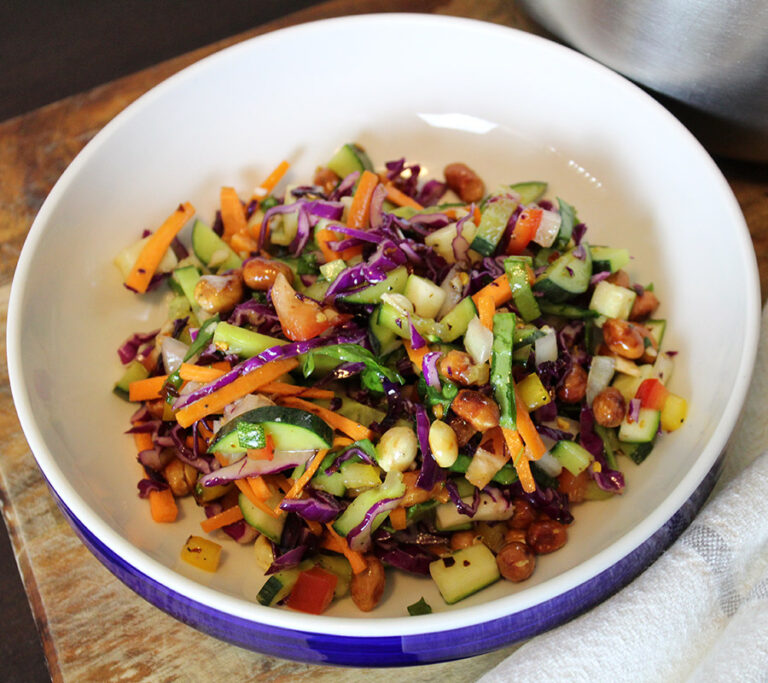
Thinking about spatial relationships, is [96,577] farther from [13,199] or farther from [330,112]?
[330,112]

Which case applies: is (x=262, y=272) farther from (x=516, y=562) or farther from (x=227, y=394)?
(x=516, y=562)

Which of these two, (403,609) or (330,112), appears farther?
(330,112)

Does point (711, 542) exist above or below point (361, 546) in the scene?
above

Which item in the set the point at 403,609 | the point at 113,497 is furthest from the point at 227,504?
the point at 403,609

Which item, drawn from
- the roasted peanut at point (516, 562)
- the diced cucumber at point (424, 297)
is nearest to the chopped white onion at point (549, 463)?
the roasted peanut at point (516, 562)

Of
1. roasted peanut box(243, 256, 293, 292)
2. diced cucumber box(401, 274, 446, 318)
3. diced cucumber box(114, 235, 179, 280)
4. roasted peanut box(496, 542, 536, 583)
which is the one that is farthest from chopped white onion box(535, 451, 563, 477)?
diced cucumber box(114, 235, 179, 280)

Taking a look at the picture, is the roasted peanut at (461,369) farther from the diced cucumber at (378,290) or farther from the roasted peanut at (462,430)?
the diced cucumber at (378,290)

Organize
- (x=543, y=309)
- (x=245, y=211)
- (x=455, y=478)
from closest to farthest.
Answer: (x=455, y=478) → (x=543, y=309) → (x=245, y=211)
